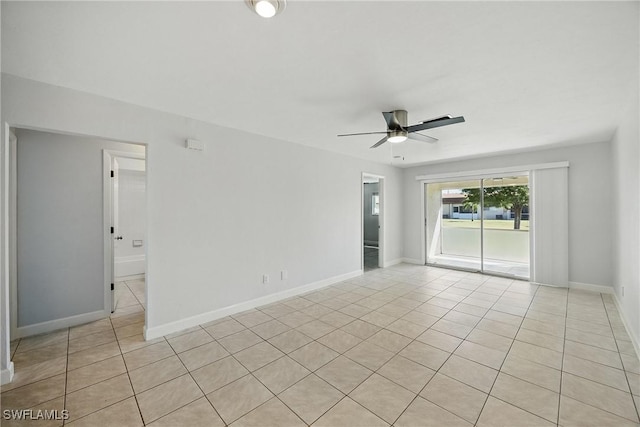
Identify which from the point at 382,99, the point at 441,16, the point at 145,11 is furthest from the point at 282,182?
the point at 441,16

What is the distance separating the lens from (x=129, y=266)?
5203 mm

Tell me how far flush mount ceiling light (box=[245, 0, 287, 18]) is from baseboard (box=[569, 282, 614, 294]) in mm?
6080

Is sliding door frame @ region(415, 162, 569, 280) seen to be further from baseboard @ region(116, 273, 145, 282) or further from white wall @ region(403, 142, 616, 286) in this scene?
baseboard @ region(116, 273, 145, 282)

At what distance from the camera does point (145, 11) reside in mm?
1445

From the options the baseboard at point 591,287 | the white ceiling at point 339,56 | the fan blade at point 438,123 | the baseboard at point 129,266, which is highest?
the white ceiling at point 339,56

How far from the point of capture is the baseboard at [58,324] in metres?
2.84

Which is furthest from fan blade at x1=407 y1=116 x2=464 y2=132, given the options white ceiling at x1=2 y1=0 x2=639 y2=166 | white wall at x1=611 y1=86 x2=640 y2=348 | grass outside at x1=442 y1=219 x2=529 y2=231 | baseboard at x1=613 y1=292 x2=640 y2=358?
grass outside at x1=442 y1=219 x2=529 y2=231

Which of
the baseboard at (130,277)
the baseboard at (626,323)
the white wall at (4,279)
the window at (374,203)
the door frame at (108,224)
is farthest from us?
the window at (374,203)

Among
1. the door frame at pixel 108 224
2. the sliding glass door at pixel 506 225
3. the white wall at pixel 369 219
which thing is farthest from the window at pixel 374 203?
the door frame at pixel 108 224

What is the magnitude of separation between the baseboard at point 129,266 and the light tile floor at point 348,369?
78.8 inches

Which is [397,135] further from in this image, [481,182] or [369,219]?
[369,219]

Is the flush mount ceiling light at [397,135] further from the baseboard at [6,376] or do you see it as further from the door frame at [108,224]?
the baseboard at [6,376]

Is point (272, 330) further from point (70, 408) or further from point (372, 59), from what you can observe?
point (372, 59)

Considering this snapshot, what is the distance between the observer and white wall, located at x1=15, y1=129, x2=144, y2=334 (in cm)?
288
